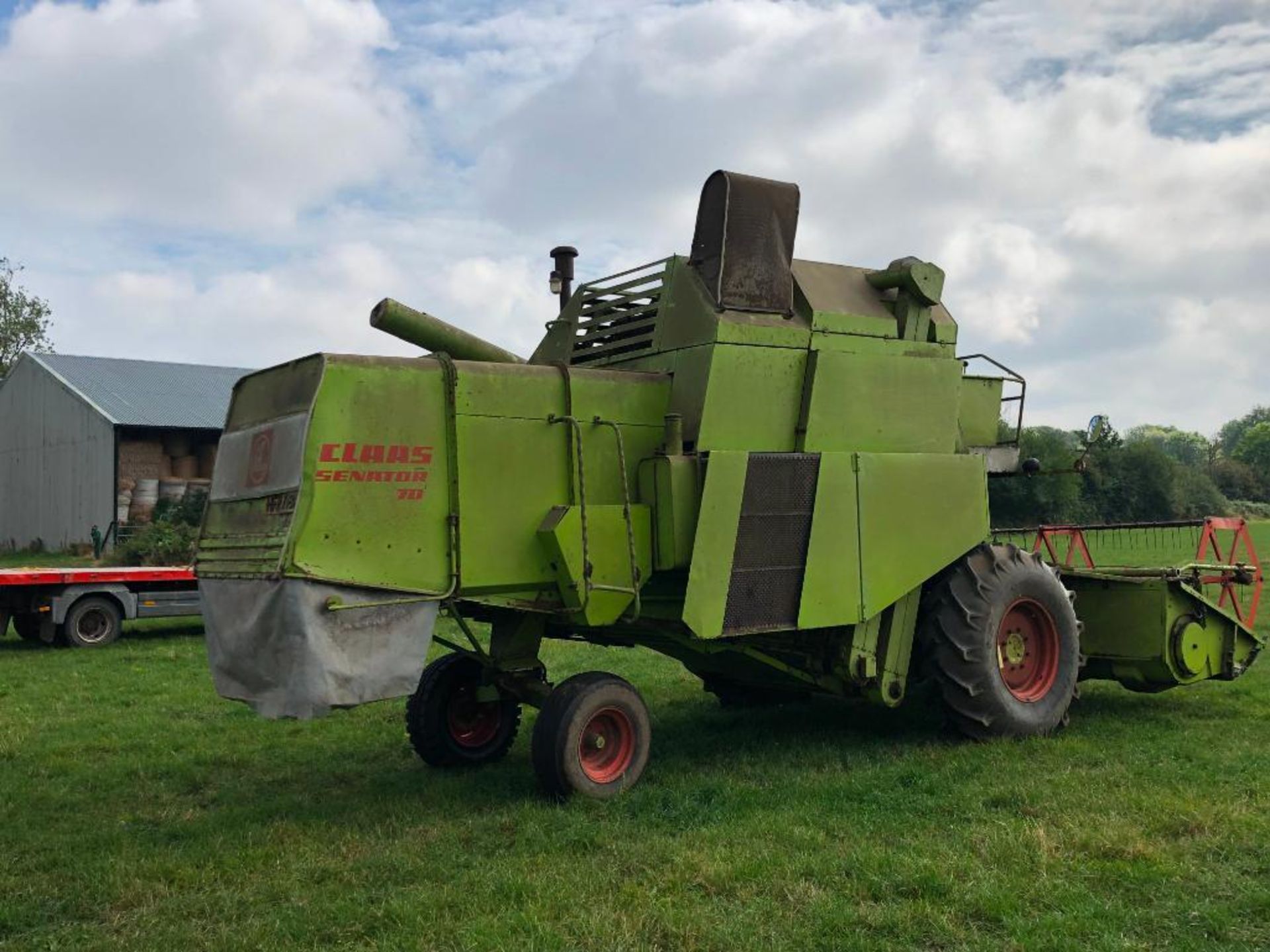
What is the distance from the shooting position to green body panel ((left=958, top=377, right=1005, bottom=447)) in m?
9.08

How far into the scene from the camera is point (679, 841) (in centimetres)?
591

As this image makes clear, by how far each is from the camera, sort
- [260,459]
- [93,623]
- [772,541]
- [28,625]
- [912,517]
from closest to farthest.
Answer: [260,459], [772,541], [912,517], [93,623], [28,625]

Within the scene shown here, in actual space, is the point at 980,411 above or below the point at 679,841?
above

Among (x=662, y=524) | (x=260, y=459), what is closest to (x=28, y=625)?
(x=260, y=459)

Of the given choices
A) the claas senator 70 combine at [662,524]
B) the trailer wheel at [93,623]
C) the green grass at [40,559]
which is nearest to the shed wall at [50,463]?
the green grass at [40,559]

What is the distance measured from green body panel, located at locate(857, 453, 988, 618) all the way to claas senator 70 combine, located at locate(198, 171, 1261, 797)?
0.02m

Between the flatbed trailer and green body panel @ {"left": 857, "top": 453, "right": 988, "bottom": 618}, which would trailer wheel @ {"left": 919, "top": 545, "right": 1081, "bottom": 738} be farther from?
the flatbed trailer

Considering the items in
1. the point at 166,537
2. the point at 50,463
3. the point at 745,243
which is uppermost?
the point at 745,243

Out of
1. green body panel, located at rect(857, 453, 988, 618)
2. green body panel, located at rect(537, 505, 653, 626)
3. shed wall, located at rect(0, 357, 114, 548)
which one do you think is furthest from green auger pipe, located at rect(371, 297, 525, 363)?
shed wall, located at rect(0, 357, 114, 548)

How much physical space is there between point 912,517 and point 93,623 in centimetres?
1216

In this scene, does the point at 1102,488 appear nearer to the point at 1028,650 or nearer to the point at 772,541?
the point at 1028,650

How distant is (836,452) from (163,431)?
27.9 m

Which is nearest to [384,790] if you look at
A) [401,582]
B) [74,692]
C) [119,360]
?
[401,582]

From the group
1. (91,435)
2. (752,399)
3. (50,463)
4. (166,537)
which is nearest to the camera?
(752,399)
